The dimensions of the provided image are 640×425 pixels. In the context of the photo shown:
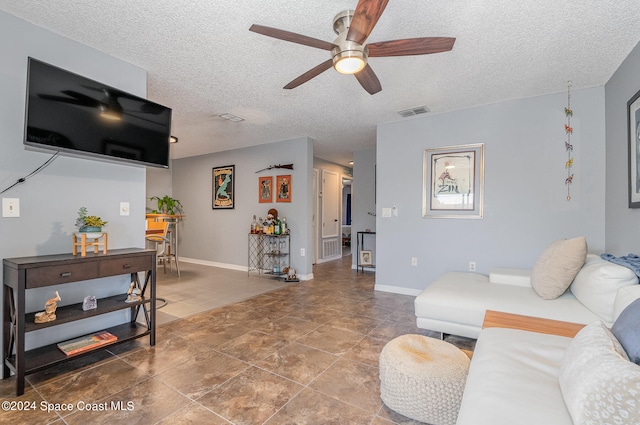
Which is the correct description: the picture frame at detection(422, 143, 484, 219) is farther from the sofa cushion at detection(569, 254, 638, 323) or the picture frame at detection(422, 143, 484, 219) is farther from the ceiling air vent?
the sofa cushion at detection(569, 254, 638, 323)

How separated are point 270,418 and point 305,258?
11.3 feet

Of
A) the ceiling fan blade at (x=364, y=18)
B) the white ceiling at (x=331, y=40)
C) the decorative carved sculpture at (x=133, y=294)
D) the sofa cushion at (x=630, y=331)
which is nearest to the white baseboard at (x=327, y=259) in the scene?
the white ceiling at (x=331, y=40)

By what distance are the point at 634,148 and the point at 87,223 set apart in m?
4.25

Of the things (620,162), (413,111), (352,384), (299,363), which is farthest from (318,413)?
(413,111)

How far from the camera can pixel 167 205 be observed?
20.5ft

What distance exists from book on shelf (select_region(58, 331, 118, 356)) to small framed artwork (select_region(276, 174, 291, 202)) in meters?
3.37

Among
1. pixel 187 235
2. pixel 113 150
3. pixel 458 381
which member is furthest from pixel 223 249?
pixel 458 381

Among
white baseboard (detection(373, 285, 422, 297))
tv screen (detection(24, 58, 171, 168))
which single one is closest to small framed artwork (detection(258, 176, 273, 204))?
white baseboard (detection(373, 285, 422, 297))

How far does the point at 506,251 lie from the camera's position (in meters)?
3.36

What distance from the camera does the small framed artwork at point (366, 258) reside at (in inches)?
224

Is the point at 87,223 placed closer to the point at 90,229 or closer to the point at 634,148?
the point at 90,229

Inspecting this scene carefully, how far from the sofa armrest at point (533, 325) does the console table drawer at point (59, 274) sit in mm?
2633

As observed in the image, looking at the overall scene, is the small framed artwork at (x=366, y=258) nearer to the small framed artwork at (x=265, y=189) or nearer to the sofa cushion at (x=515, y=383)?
the small framed artwork at (x=265, y=189)

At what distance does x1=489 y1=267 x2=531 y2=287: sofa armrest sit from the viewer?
2704 millimetres
